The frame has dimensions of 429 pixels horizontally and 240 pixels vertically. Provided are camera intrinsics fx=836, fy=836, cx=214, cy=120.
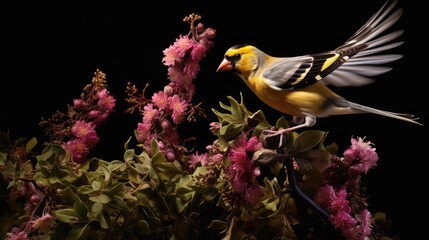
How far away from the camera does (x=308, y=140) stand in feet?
6.22

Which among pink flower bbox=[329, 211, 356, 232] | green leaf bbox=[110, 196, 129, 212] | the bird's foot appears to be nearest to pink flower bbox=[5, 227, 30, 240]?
green leaf bbox=[110, 196, 129, 212]

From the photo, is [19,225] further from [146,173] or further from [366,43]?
[366,43]

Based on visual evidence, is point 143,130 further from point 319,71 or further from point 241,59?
point 319,71

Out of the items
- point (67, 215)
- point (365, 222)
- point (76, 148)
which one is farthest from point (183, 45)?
point (365, 222)

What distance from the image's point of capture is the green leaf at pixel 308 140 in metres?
1.89

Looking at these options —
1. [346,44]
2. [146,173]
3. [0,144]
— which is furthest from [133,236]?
[346,44]

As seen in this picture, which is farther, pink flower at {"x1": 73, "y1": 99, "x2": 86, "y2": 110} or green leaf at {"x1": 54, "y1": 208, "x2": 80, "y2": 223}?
pink flower at {"x1": 73, "y1": 99, "x2": 86, "y2": 110}

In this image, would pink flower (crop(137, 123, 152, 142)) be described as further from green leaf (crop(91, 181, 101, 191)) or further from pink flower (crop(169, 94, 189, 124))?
green leaf (crop(91, 181, 101, 191))

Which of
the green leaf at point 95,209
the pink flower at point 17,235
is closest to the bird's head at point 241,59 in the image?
the green leaf at point 95,209

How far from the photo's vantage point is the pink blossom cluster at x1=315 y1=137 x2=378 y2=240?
1.87 m

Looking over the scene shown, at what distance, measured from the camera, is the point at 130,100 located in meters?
2.09

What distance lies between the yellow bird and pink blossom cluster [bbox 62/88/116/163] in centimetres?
38

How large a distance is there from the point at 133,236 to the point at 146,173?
0.49ft

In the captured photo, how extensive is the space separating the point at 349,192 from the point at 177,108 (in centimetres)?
46
